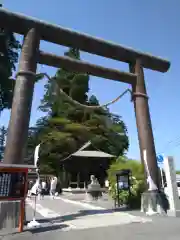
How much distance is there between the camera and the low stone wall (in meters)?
6.11

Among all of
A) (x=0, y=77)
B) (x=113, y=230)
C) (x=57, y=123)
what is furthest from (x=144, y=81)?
(x=57, y=123)

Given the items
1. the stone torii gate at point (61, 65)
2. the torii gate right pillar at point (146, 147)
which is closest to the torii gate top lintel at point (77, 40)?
the stone torii gate at point (61, 65)

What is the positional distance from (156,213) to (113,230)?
3.35 m

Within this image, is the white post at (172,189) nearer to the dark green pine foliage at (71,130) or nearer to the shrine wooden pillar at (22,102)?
the shrine wooden pillar at (22,102)

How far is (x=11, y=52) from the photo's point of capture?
72.5 ft

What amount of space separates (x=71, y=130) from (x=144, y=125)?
2423 centimetres

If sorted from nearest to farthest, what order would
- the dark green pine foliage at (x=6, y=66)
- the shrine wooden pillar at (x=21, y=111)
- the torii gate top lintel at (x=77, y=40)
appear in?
the shrine wooden pillar at (x=21, y=111), the torii gate top lintel at (x=77, y=40), the dark green pine foliage at (x=6, y=66)

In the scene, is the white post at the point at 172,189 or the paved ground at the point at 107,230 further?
the white post at the point at 172,189

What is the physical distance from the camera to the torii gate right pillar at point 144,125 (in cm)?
935

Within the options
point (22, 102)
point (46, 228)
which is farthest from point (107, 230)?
point (22, 102)

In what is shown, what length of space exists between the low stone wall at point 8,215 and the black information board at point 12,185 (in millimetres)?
220

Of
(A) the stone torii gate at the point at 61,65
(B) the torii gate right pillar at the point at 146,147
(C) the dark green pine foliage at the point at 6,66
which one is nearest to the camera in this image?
(A) the stone torii gate at the point at 61,65

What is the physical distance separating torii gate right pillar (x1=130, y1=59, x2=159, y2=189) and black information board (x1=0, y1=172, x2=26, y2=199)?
5243 mm

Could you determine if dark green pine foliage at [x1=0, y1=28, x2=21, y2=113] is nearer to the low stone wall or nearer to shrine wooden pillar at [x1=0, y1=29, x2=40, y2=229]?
shrine wooden pillar at [x1=0, y1=29, x2=40, y2=229]
